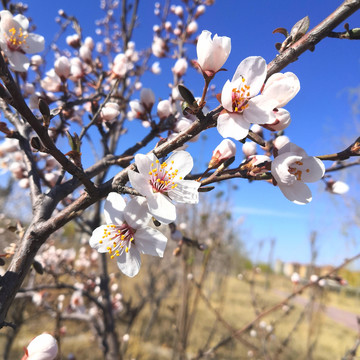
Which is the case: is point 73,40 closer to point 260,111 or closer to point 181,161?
point 181,161

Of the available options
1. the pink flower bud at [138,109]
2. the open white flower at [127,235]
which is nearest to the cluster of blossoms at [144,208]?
the open white flower at [127,235]

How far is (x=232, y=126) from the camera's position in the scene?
2.31ft

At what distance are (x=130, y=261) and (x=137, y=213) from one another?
17 cm

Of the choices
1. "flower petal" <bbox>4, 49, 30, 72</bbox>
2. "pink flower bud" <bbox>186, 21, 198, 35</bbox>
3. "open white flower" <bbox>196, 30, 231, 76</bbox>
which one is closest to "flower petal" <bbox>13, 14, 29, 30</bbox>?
"flower petal" <bbox>4, 49, 30, 72</bbox>

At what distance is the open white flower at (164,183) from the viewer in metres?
0.72

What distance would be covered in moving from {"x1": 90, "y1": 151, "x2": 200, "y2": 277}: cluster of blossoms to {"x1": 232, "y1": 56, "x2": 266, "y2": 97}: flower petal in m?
0.28

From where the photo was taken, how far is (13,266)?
32.3 inches

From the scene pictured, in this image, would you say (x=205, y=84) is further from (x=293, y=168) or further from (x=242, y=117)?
(x=293, y=168)

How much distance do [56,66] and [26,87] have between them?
28 centimetres

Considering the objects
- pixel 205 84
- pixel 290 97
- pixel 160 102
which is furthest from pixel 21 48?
pixel 290 97

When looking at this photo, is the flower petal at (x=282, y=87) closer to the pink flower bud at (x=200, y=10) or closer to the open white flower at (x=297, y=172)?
the open white flower at (x=297, y=172)

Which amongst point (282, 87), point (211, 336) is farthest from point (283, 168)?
point (211, 336)

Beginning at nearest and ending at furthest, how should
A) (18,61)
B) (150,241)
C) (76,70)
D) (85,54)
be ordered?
(150,241)
(18,61)
(76,70)
(85,54)

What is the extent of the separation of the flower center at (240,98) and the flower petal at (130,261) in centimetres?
56
